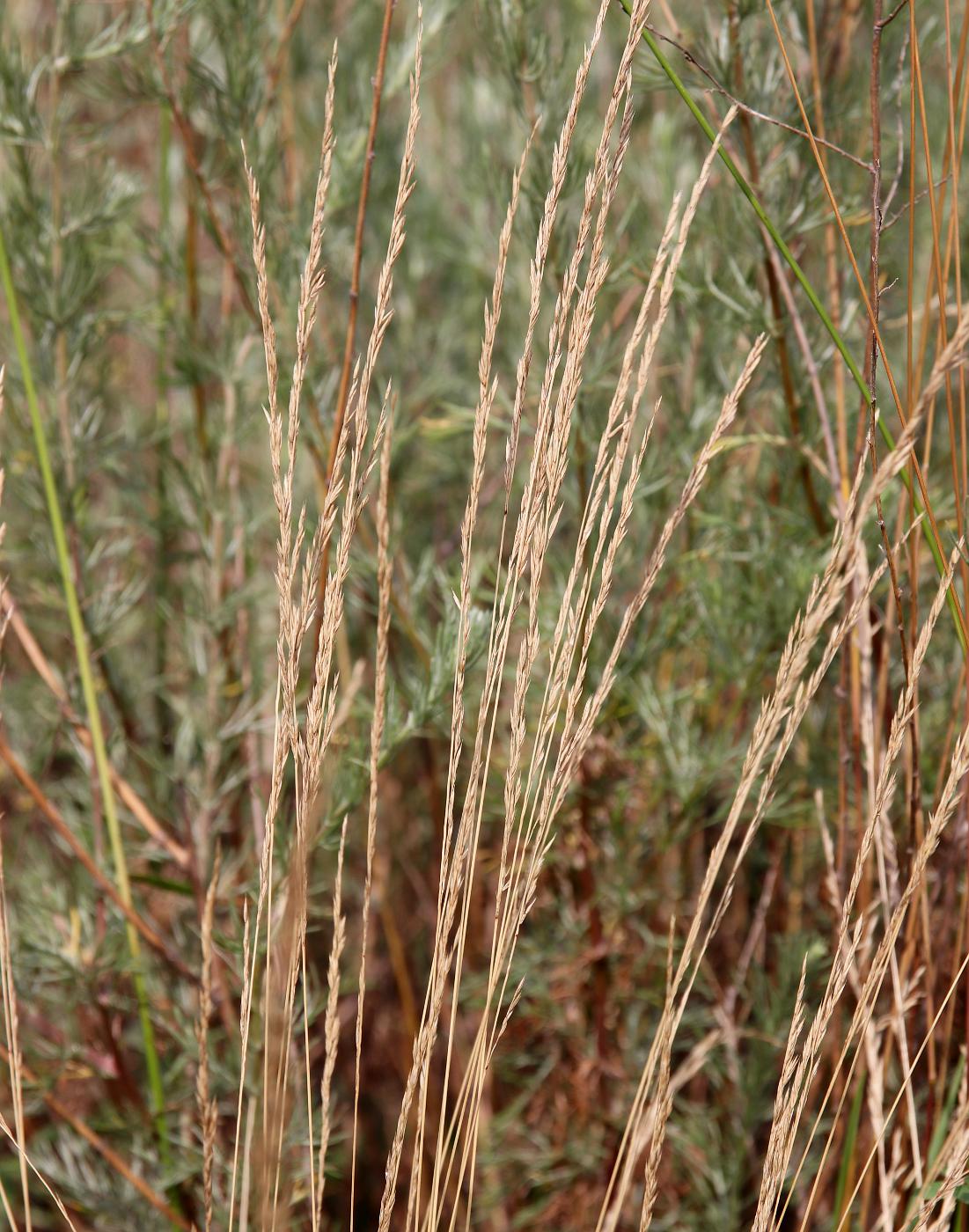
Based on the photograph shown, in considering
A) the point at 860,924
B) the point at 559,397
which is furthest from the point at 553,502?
the point at 860,924

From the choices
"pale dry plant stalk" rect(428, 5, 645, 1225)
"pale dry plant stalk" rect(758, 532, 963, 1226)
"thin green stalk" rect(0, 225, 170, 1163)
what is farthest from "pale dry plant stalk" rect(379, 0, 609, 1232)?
"thin green stalk" rect(0, 225, 170, 1163)

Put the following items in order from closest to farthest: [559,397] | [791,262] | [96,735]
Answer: [559,397], [791,262], [96,735]

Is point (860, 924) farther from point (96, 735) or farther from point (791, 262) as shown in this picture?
point (96, 735)

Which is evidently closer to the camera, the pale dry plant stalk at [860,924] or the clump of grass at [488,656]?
the pale dry plant stalk at [860,924]

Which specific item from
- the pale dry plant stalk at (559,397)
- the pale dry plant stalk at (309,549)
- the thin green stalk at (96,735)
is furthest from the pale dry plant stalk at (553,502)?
the thin green stalk at (96,735)

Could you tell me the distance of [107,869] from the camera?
64.0 inches

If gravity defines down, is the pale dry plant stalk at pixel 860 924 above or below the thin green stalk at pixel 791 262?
below

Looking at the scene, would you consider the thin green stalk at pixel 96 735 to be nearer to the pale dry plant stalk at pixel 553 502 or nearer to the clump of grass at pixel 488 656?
the clump of grass at pixel 488 656

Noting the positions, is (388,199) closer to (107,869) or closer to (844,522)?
(107,869)

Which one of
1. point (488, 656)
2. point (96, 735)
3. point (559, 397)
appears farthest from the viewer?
point (96, 735)

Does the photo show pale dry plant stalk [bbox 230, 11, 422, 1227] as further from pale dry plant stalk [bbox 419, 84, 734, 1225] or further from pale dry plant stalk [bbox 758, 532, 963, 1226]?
pale dry plant stalk [bbox 758, 532, 963, 1226]

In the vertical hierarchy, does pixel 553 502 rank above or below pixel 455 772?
above

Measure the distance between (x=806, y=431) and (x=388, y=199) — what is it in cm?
96

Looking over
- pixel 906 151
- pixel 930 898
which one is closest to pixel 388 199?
pixel 906 151
